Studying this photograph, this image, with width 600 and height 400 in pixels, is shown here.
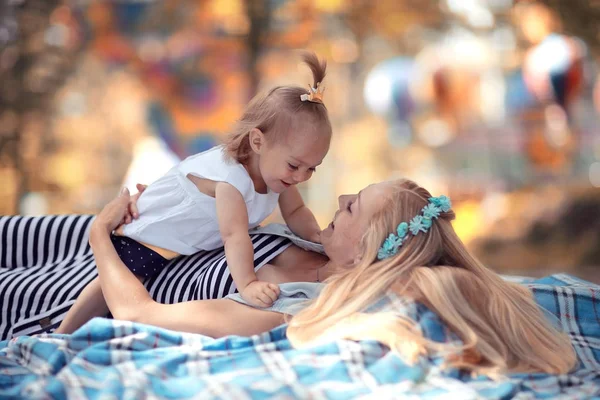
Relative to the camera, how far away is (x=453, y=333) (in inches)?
64.2

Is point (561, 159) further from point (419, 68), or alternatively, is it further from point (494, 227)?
point (419, 68)

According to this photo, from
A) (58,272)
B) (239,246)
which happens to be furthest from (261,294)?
(58,272)

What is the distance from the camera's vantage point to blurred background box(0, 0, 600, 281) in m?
6.67

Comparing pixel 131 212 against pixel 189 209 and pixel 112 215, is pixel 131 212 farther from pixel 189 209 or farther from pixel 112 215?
pixel 189 209

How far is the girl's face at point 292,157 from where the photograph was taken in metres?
2.06

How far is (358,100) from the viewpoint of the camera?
6.76 meters

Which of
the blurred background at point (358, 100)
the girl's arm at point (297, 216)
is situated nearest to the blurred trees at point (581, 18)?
the blurred background at point (358, 100)

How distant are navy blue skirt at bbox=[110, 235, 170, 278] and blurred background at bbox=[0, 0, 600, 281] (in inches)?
175

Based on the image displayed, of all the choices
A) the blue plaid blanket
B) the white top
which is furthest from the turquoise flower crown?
the white top

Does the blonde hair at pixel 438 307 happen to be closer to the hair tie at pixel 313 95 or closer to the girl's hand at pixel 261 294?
the girl's hand at pixel 261 294

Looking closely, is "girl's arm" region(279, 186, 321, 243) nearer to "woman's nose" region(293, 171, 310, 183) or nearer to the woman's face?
"woman's nose" region(293, 171, 310, 183)

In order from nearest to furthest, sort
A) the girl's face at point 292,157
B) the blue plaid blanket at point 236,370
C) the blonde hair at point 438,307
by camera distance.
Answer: the blue plaid blanket at point 236,370 → the blonde hair at point 438,307 → the girl's face at point 292,157

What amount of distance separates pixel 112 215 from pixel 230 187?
43 cm

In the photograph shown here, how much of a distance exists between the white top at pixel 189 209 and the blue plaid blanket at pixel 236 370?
1.70 ft
